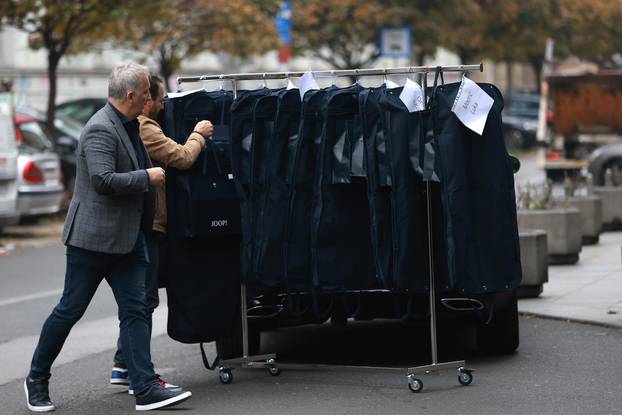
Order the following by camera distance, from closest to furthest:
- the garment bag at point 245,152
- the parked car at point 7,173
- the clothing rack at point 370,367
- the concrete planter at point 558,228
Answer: the clothing rack at point 370,367
the garment bag at point 245,152
the concrete planter at point 558,228
the parked car at point 7,173

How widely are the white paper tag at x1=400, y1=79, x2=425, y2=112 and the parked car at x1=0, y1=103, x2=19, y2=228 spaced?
36.4ft

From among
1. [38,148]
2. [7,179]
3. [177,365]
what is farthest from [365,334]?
[38,148]

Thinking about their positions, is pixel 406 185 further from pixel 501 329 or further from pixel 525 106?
pixel 525 106

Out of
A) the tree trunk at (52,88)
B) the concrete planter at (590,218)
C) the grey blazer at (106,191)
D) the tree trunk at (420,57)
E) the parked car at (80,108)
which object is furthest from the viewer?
the tree trunk at (420,57)

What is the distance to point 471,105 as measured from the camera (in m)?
7.23

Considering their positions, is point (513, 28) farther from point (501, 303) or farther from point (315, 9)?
point (501, 303)

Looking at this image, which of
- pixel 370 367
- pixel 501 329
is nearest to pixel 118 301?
pixel 370 367

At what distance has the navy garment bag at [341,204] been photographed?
7527 millimetres

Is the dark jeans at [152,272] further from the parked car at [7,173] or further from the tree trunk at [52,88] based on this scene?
the tree trunk at [52,88]

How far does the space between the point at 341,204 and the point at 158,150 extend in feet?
3.41

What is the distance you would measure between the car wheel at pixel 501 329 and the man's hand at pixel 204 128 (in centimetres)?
201

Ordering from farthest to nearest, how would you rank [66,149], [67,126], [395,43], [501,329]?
[395,43] < [67,126] < [66,149] < [501,329]

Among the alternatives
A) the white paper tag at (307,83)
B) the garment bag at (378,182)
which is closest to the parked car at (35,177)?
the white paper tag at (307,83)

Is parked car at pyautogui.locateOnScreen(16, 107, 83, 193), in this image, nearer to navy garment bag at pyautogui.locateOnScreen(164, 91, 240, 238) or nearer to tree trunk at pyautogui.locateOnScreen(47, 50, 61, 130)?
tree trunk at pyautogui.locateOnScreen(47, 50, 61, 130)
